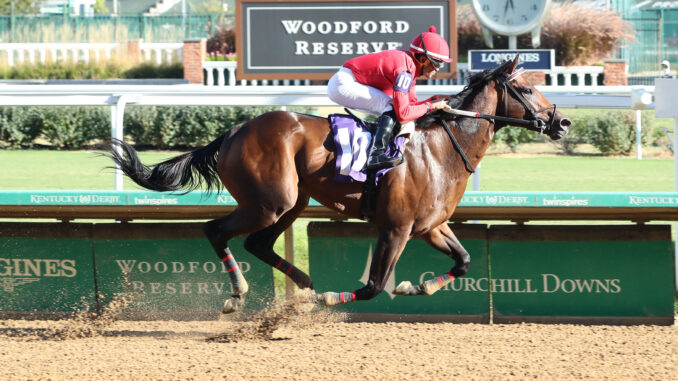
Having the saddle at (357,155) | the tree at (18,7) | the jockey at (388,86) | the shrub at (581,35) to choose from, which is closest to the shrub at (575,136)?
the shrub at (581,35)

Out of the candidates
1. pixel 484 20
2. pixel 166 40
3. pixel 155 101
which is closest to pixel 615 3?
pixel 166 40

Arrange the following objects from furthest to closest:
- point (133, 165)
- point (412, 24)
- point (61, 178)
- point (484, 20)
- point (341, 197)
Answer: point (61, 178)
point (484, 20)
point (412, 24)
point (133, 165)
point (341, 197)

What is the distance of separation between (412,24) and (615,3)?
23.1m

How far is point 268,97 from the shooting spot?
606cm

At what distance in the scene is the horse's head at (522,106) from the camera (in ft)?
17.7

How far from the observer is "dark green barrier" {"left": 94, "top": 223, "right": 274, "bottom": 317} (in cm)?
643

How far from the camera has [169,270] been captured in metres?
6.48

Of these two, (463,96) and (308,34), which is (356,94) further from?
(308,34)

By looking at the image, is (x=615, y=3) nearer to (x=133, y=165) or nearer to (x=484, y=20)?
(x=484, y=20)

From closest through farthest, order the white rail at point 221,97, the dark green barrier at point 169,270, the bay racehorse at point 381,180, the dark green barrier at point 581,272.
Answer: the bay racehorse at point 381,180, the white rail at point 221,97, the dark green barrier at point 581,272, the dark green barrier at point 169,270

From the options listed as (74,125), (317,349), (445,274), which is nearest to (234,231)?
(317,349)

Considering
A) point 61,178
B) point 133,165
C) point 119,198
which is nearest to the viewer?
point 133,165

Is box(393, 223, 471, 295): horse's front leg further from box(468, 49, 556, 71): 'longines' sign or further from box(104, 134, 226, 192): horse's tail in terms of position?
box(468, 49, 556, 71): 'longines' sign

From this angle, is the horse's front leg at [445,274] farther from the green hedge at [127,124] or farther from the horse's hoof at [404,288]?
the green hedge at [127,124]
